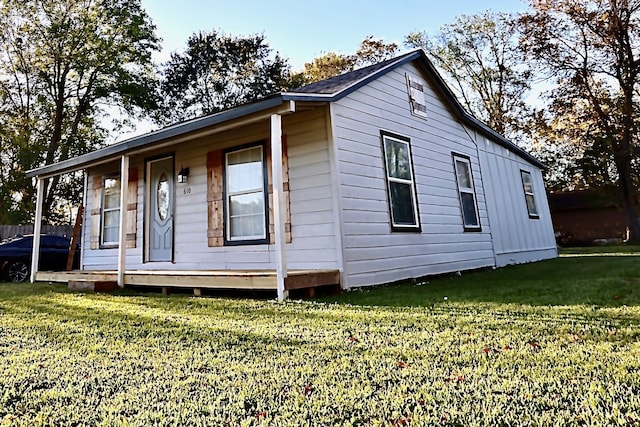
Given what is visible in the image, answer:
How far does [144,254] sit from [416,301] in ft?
16.8

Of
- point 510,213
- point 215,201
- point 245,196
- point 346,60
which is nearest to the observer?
point 245,196

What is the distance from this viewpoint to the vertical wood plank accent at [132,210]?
7.16 m

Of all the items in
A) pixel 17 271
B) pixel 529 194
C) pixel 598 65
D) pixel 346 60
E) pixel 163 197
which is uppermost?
pixel 346 60

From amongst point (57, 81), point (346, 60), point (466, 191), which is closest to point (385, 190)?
point (466, 191)

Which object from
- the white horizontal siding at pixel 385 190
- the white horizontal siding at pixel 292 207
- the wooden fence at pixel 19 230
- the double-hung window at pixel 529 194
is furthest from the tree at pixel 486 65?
the wooden fence at pixel 19 230

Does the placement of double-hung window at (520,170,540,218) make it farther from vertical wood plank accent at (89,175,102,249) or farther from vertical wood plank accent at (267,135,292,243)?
vertical wood plank accent at (89,175,102,249)

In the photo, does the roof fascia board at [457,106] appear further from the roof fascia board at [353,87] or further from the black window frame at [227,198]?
the black window frame at [227,198]

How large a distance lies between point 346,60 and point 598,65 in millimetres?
10868

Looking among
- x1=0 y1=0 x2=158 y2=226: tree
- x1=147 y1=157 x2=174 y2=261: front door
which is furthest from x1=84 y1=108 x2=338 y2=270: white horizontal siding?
x1=0 y1=0 x2=158 y2=226: tree

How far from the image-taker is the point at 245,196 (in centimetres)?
586

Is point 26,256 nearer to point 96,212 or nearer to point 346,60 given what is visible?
point 96,212

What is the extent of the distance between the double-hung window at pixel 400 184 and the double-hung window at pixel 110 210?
5.37 meters

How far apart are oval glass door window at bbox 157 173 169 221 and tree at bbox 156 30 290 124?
13.1 metres

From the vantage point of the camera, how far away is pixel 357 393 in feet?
5.31
